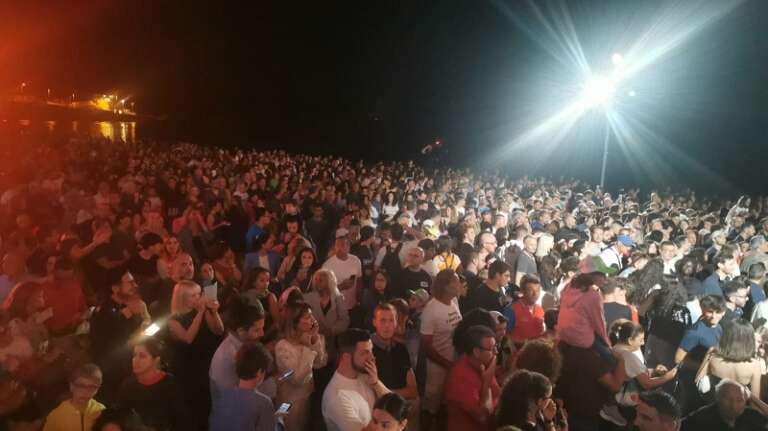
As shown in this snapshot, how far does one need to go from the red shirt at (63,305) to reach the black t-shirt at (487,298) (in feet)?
12.0

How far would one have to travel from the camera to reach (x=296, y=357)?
4.05 meters

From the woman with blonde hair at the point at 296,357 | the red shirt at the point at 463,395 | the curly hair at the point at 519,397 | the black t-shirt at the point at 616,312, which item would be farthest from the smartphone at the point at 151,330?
the black t-shirt at the point at 616,312

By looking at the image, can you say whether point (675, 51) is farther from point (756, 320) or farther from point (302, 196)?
point (756, 320)

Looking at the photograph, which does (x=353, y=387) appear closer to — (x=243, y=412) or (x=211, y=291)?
(x=243, y=412)

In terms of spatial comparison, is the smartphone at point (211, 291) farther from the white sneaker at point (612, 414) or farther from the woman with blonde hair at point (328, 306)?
the white sneaker at point (612, 414)

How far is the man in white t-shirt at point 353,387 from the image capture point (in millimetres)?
3467

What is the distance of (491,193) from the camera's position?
1502cm

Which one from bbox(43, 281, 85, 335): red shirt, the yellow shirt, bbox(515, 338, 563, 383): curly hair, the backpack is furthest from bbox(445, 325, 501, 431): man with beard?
bbox(43, 281, 85, 335): red shirt

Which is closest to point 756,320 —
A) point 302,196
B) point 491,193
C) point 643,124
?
point 302,196

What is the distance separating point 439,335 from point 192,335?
1968 mm

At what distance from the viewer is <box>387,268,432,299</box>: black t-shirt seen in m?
6.14

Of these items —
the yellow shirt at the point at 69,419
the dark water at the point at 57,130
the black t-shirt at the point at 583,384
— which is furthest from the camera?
the dark water at the point at 57,130

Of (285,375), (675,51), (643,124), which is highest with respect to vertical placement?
(675,51)

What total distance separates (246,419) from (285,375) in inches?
29.2
